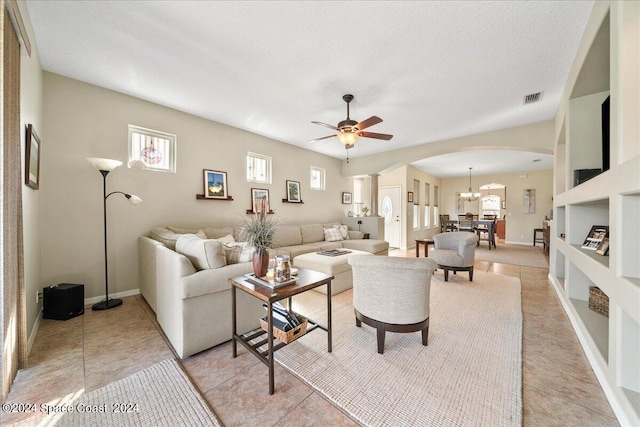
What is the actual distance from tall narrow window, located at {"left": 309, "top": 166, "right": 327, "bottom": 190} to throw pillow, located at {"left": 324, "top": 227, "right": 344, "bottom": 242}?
123cm

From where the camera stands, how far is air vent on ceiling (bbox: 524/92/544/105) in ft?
10.4

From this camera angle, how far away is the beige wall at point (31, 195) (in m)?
1.99

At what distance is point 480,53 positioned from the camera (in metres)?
2.37

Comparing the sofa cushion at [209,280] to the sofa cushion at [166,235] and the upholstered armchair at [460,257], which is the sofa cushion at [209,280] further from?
the upholstered armchair at [460,257]

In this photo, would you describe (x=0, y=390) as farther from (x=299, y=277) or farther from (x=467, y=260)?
(x=467, y=260)

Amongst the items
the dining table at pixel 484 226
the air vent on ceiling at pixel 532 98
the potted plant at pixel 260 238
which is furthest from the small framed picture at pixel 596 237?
the dining table at pixel 484 226

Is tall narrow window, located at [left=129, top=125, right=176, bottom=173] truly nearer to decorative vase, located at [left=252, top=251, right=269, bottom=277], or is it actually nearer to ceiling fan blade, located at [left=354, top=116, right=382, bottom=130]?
decorative vase, located at [left=252, top=251, right=269, bottom=277]

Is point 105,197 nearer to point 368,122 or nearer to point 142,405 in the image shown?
point 142,405

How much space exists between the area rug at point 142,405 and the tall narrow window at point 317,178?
16.1ft

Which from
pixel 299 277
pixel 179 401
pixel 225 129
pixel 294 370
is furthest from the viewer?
pixel 225 129

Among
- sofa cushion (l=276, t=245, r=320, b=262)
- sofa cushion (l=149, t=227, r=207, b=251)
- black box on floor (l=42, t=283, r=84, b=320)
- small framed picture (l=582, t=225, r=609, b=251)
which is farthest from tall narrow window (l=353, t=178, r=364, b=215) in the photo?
black box on floor (l=42, t=283, r=84, b=320)

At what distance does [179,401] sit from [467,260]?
4117mm

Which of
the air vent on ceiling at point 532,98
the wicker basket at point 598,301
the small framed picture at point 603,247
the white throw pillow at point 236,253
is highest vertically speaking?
the air vent on ceiling at point 532,98

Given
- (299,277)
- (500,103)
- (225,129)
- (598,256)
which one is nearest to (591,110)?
(500,103)
